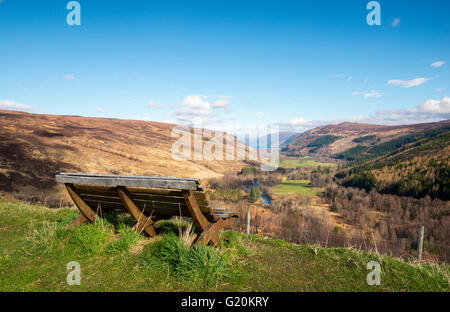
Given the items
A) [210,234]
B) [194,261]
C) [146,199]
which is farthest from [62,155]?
[194,261]

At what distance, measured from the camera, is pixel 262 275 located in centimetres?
368

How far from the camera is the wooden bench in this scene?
3.60 m

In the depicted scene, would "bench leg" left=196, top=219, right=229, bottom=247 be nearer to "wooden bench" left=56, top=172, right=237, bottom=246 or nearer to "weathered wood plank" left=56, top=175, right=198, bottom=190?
"wooden bench" left=56, top=172, right=237, bottom=246

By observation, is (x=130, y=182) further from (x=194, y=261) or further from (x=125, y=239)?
(x=194, y=261)

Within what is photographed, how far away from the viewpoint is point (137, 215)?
4.48 metres

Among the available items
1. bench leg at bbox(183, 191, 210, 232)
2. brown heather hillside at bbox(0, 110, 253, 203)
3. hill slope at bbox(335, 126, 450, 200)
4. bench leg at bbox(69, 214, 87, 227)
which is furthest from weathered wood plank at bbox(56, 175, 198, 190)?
hill slope at bbox(335, 126, 450, 200)

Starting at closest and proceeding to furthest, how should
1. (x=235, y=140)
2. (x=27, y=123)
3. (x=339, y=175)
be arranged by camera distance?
(x=27, y=123), (x=339, y=175), (x=235, y=140)

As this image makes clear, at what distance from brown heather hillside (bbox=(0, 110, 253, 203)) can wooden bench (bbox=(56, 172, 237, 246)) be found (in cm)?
1888

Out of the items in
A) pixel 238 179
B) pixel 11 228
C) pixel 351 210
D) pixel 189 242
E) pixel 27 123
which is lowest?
pixel 351 210

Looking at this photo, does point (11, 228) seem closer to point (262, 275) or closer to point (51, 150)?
point (262, 275)

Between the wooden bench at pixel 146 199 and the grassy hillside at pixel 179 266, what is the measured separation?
0.34m

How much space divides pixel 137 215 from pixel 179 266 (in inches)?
57.3
